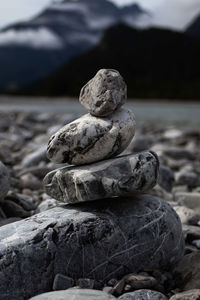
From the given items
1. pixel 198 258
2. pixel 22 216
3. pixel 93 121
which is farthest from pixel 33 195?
pixel 198 258

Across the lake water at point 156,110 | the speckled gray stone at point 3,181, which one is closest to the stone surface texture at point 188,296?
the speckled gray stone at point 3,181

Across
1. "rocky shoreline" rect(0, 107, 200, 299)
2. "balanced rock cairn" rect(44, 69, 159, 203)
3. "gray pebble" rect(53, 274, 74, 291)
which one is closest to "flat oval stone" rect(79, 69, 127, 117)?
"balanced rock cairn" rect(44, 69, 159, 203)

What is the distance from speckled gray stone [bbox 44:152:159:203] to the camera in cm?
342

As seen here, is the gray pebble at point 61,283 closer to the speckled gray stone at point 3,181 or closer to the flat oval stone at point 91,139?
the flat oval stone at point 91,139

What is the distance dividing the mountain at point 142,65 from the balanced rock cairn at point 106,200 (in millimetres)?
70435

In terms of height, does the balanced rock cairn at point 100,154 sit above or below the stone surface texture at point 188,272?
above

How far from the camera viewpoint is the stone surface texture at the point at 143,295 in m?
2.98

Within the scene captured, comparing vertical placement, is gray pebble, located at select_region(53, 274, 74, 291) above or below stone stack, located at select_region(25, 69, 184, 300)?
below

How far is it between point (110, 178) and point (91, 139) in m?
0.39

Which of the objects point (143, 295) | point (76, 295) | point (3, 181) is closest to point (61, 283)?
point (76, 295)

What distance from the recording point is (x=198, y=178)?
24.1 ft

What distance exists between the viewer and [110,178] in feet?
11.2

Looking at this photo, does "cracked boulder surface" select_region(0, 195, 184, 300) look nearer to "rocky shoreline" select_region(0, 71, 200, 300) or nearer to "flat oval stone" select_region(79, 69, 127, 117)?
"rocky shoreline" select_region(0, 71, 200, 300)

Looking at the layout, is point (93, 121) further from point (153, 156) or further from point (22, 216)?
point (22, 216)
